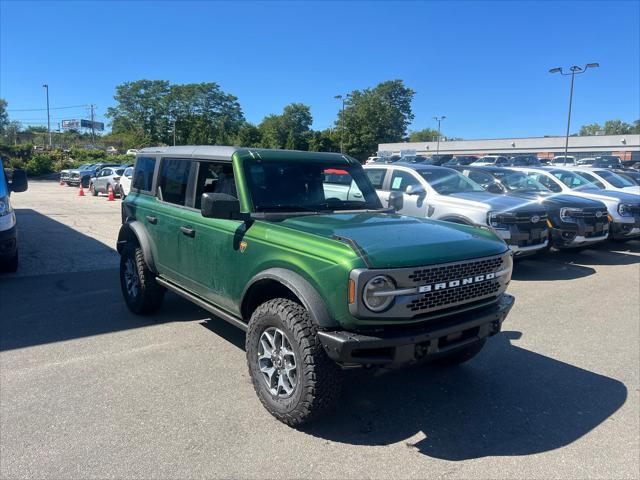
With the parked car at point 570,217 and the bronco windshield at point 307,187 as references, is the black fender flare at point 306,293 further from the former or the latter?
the parked car at point 570,217

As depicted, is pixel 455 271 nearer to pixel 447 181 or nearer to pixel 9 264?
pixel 447 181

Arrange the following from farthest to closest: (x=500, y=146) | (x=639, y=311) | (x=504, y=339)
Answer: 1. (x=500, y=146)
2. (x=639, y=311)
3. (x=504, y=339)

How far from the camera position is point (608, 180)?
12789 millimetres

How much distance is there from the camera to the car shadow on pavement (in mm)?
3229

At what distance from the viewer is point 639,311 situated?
6.32 m

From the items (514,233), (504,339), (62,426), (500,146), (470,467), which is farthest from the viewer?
(500,146)

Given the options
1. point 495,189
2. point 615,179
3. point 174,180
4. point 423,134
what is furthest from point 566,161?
point 423,134

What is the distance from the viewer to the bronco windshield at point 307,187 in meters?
4.09

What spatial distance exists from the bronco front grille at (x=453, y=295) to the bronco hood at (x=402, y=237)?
0.21 metres

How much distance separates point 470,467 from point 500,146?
6489 centimetres

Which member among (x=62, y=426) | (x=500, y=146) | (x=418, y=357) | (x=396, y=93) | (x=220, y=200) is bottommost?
(x=62, y=426)

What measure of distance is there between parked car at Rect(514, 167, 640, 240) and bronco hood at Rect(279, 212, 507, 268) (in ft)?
26.8

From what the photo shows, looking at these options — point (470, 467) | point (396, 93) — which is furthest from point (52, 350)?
point (396, 93)

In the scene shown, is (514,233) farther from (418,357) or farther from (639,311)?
(418,357)
